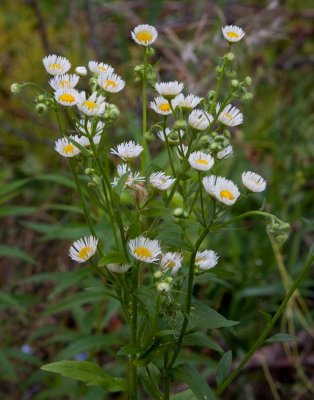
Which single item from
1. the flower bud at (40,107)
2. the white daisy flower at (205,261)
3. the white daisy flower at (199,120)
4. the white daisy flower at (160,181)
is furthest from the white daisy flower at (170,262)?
the flower bud at (40,107)

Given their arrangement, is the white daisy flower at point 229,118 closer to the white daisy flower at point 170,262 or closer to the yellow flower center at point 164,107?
the yellow flower center at point 164,107

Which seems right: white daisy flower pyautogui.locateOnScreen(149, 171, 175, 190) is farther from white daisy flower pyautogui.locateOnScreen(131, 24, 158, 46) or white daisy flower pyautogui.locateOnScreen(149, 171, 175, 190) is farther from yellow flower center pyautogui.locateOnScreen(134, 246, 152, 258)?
white daisy flower pyautogui.locateOnScreen(131, 24, 158, 46)

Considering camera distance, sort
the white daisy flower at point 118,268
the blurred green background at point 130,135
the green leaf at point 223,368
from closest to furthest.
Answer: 1. the white daisy flower at point 118,268
2. the green leaf at point 223,368
3. the blurred green background at point 130,135

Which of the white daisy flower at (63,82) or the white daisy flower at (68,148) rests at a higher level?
the white daisy flower at (63,82)

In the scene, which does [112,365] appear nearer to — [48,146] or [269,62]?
[48,146]

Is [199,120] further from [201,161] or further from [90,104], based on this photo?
[90,104]

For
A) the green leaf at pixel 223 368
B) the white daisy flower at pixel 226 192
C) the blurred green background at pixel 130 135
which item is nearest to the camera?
the white daisy flower at pixel 226 192
